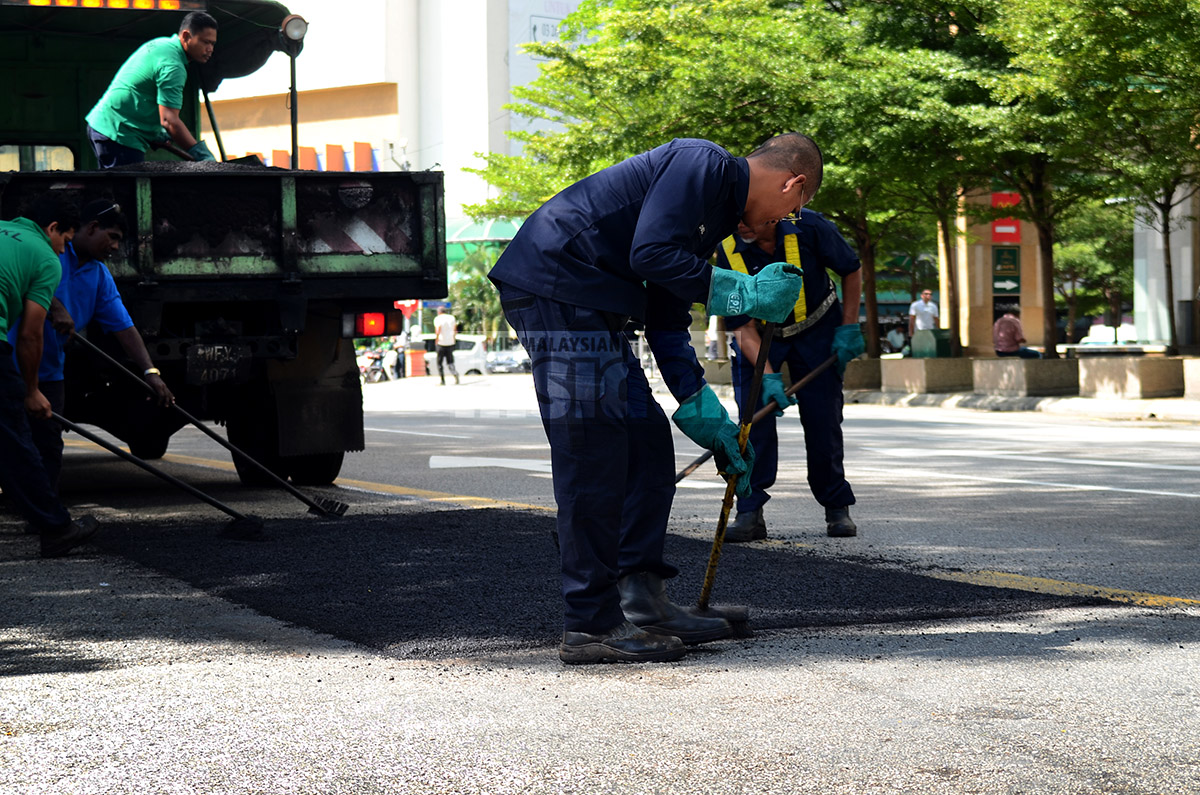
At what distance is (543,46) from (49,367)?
18.4 m

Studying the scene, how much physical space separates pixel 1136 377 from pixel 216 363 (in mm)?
13531

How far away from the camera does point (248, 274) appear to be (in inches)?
323

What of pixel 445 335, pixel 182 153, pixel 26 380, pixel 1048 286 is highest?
pixel 182 153

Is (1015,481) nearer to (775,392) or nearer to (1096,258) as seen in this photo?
(775,392)

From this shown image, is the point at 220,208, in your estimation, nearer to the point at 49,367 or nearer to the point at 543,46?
the point at 49,367

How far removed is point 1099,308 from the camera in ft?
206

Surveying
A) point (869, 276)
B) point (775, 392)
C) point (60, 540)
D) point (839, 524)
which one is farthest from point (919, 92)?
point (60, 540)

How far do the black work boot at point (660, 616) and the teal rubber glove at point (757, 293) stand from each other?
885 millimetres

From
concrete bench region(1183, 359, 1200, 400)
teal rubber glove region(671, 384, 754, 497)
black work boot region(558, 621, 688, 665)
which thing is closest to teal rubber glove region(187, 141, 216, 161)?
teal rubber glove region(671, 384, 754, 497)

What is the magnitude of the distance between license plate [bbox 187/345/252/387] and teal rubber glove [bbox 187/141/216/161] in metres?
1.48

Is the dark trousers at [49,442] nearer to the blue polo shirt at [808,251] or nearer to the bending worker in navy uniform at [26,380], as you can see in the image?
the bending worker in navy uniform at [26,380]

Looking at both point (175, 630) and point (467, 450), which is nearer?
point (175, 630)

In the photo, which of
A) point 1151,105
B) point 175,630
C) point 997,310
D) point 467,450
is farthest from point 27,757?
point 997,310

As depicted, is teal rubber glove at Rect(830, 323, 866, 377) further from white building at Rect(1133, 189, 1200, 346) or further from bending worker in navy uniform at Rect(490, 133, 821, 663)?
white building at Rect(1133, 189, 1200, 346)
